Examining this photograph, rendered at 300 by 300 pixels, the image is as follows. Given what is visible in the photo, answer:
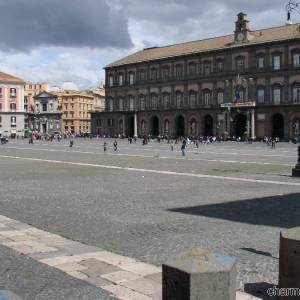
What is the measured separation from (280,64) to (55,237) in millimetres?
80169

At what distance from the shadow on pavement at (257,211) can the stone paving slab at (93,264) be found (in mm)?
3809

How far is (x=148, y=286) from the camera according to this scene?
6.02 m

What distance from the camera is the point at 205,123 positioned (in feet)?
311

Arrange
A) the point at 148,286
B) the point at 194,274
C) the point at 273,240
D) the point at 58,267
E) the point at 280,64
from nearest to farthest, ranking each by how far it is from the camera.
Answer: the point at 194,274
the point at 148,286
the point at 58,267
the point at 273,240
the point at 280,64

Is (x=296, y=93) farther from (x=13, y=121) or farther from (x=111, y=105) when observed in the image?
(x=13, y=121)

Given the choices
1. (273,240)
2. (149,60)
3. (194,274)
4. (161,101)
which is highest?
(149,60)

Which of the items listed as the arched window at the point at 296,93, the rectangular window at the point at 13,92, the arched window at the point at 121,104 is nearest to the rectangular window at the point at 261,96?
the arched window at the point at 296,93

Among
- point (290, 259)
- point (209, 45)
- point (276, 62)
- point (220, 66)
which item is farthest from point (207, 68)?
point (290, 259)

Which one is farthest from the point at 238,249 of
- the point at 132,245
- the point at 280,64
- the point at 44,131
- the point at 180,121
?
the point at 44,131

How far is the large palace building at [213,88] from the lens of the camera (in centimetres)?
8425

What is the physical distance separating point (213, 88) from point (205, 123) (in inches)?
245

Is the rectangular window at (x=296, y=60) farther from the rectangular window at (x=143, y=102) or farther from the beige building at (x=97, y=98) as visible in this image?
the beige building at (x=97, y=98)

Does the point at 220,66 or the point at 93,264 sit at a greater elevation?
the point at 220,66

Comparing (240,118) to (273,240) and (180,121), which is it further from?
(273,240)
